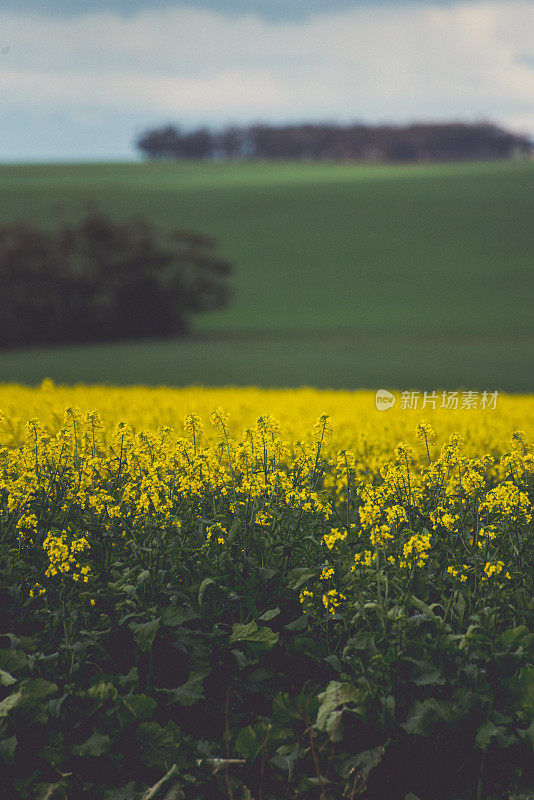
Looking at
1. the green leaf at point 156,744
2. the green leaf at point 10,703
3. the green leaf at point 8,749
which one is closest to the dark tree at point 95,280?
the green leaf at point 10,703

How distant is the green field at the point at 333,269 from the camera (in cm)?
3553

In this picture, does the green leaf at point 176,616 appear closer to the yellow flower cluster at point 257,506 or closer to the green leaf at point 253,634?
the green leaf at point 253,634

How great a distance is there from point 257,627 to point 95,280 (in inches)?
1734

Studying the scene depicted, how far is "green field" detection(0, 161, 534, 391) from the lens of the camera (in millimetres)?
35531

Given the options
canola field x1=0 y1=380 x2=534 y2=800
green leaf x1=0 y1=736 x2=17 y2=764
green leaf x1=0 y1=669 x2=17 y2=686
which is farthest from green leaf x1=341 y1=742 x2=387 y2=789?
green leaf x1=0 y1=669 x2=17 y2=686

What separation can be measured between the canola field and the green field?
23406 millimetres

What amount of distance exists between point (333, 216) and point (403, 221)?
626 cm

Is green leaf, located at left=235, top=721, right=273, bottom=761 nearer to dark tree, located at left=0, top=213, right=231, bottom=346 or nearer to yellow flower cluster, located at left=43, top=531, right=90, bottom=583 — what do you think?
yellow flower cluster, located at left=43, top=531, right=90, bottom=583

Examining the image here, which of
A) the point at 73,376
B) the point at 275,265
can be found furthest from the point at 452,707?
the point at 275,265

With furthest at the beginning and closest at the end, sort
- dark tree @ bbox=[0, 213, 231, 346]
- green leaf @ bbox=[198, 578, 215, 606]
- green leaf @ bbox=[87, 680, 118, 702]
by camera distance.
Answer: dark tree @ bbox=[0, 213, 231, 346], green leaf @ bbox=[198, 578, 215, 606], green leaf @ bbox=[87, 680, 118, 702]

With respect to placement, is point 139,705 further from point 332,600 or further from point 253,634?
point 332,600

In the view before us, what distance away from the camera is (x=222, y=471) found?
664 cm

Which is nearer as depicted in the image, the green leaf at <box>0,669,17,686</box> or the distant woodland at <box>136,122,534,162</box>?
the green leaf at <box>0,669,17,686</box>

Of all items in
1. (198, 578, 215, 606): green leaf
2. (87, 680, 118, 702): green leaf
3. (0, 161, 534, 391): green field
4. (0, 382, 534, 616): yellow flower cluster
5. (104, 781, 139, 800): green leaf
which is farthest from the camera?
(0, 161, 534, 391): green field
